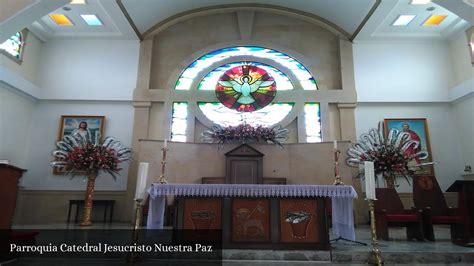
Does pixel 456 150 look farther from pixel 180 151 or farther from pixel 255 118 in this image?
pixel 180 151

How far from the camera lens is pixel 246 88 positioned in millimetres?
8555

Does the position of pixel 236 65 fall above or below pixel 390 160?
above

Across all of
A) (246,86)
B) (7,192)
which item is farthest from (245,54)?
(7,192)

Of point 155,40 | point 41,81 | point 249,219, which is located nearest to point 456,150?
point 249,219

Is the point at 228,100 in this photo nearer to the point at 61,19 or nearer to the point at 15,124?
the point at 61,19

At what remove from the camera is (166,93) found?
830 cm

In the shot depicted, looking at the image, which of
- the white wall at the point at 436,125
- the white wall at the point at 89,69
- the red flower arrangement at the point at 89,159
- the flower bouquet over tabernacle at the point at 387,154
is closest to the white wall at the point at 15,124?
the white wall at the point at 89,69

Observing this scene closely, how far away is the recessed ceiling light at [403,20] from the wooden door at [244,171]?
5140 millimetres

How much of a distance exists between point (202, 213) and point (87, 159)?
3.82 metres

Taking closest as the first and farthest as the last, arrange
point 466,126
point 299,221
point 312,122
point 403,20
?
point 299,221, point 466,126, point 403,20, point 312,122

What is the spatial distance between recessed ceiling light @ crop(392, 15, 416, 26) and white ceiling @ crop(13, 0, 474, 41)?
0.40 ft

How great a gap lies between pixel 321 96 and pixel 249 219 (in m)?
5.17

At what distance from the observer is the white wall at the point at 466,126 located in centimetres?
757

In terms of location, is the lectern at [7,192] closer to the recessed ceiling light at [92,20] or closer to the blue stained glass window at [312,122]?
the recessed ceiling light at [92,20]
